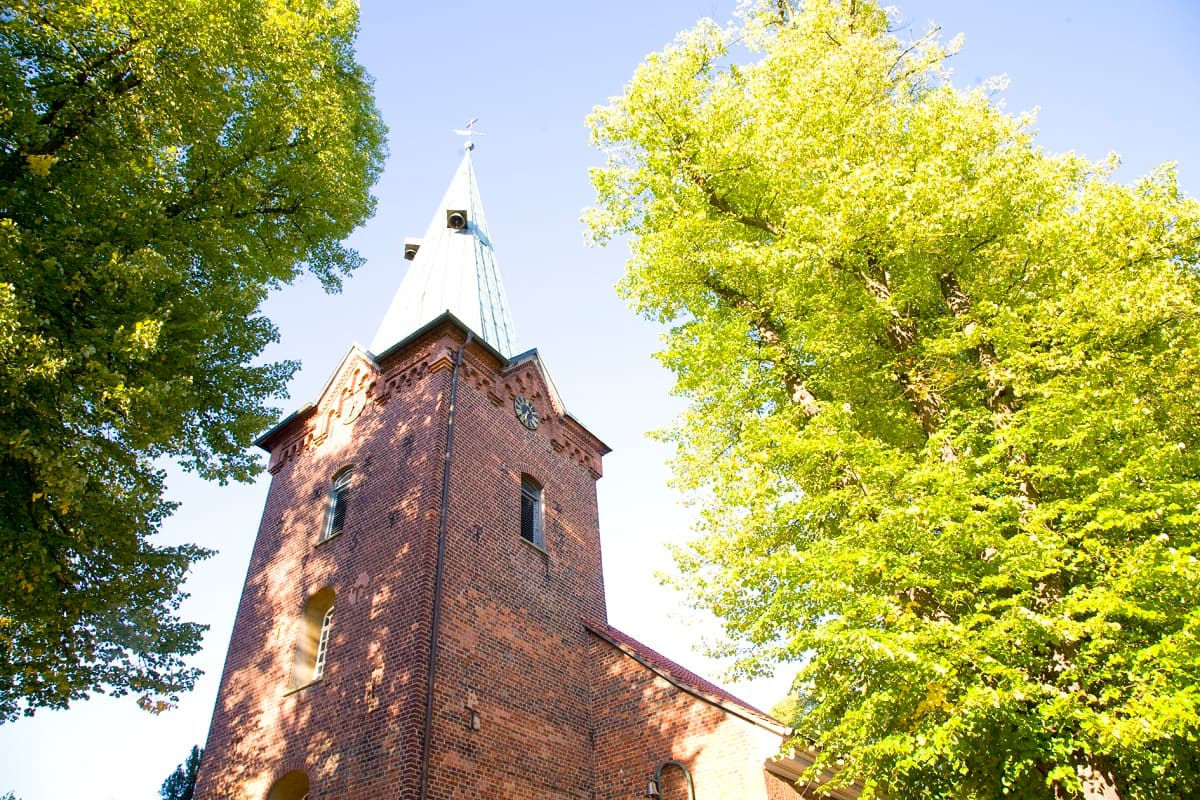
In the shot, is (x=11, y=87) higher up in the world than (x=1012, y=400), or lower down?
higher up

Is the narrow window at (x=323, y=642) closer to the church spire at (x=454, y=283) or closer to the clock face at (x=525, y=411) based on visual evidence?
the clock face at (x=525, y=411)

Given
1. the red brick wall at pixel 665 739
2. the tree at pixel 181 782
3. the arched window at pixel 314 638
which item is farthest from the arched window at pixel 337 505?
the tree at pixel 181 782

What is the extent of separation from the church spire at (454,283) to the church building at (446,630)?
2.26 feet

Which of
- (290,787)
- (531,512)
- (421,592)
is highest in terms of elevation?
(531,512)

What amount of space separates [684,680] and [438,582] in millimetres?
4983

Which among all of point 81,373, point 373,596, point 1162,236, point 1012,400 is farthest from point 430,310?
point 1162,236

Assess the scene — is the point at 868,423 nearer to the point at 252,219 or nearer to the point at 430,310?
the point at 252,219

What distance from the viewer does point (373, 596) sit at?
1063 cm

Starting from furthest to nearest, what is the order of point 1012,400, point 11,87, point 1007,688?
1. point 1012,400
2. point 11,87
3. point 1007,688

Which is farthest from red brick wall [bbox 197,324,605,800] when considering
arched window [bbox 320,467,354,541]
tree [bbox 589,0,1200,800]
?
tree [bbox 589,0,1200,800]

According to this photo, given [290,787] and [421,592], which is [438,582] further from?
[290,787]

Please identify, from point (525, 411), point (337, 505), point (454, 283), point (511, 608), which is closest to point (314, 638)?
point (337, 505)

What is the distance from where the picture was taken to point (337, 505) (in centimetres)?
1302

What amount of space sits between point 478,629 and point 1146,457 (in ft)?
27.2
